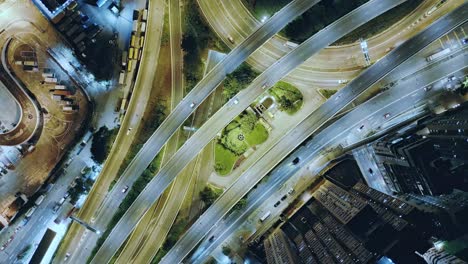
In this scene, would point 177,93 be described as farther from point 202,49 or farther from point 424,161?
point 424,161

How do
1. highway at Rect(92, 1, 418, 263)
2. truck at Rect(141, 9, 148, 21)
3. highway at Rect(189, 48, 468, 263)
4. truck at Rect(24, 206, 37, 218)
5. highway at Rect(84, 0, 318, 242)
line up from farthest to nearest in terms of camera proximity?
truck at Rect(141, 9, 148, 21) → highway at Rect(189, 48, 468, 263) → truck at Rect(24, 206, 37, 218) → highway at Rect(84, 0, 318, 242) → highway at Rect(92, 1, 418, 263)

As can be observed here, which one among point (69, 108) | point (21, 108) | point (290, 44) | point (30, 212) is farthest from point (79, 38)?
point (290, 44)

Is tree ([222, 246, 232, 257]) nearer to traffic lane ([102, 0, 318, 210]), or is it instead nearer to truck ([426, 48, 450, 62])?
traffic lane ([102, 0, 318, 210])

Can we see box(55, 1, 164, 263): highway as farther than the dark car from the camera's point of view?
No

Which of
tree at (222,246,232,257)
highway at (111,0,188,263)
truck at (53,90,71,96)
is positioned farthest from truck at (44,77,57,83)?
tree at (222,246,232,257)

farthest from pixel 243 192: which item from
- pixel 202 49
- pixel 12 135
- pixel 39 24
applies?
pixel 39 24

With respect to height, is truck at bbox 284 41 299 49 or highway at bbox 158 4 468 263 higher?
truck at bbox 284 41 299 49

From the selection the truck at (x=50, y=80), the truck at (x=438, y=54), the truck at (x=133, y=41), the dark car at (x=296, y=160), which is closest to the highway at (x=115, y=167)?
the truck at (x=133, y=41)

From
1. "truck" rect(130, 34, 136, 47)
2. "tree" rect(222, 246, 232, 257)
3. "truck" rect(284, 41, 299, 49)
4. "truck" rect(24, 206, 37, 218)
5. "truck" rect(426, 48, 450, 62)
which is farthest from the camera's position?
"truck" rect(130, 34, 136, 47)
